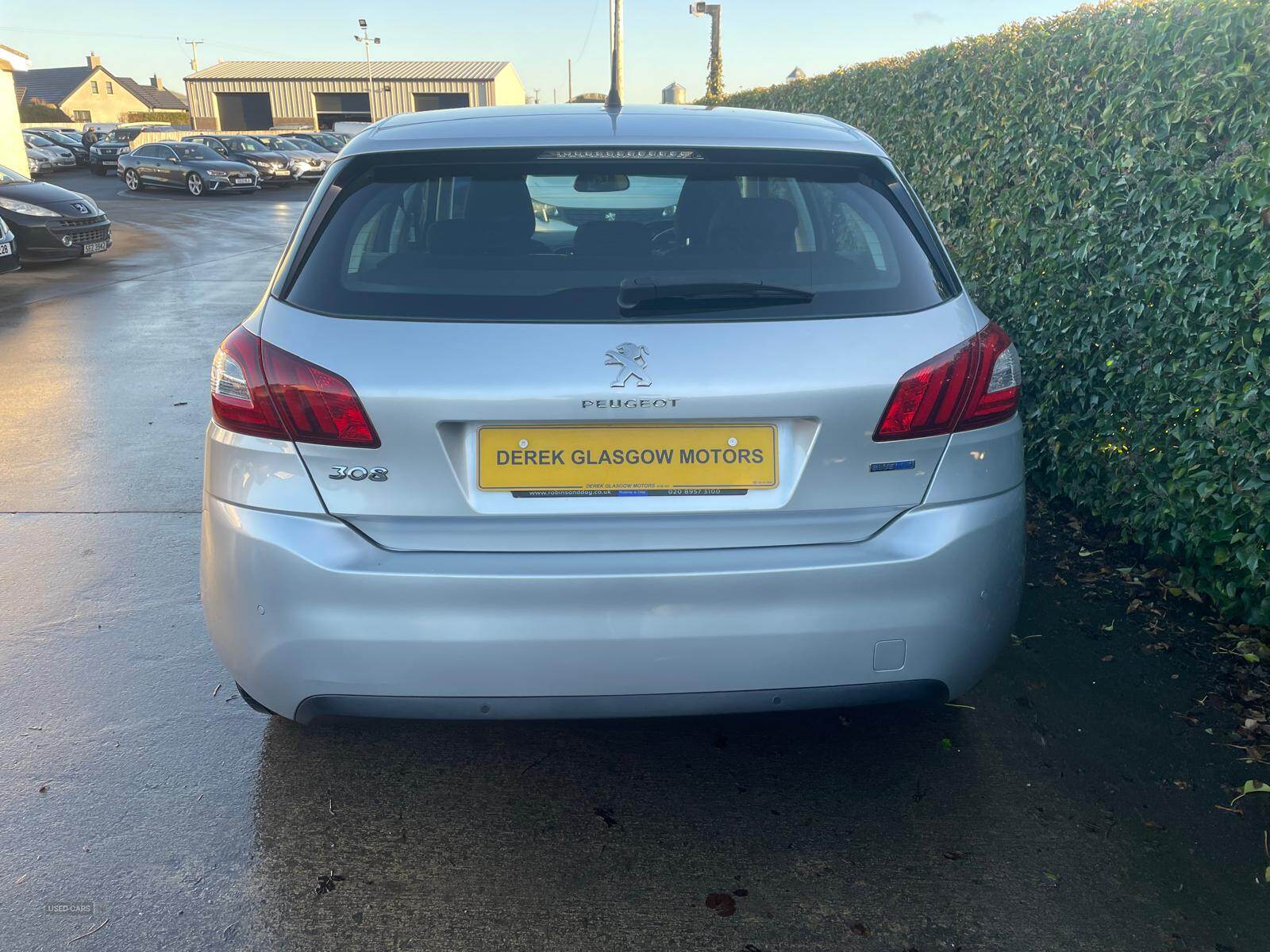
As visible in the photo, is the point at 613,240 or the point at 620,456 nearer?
Result: the point at 620,456

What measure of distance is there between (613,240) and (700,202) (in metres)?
0.25

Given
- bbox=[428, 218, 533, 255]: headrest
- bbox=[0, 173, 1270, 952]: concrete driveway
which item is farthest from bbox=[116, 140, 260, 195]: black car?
bbox=[428, 218, 533, 255]: headrest

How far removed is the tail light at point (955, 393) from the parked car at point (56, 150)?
162 ft

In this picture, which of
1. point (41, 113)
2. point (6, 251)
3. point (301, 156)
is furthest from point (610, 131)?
point (41, 113)

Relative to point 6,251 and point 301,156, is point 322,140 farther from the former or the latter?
point 6,251

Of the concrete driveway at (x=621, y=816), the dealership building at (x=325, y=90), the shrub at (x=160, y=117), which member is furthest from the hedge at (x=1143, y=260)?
the shrub at (x=160, y=117)

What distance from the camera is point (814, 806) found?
2.87m

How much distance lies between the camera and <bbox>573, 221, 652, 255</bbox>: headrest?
2527mm

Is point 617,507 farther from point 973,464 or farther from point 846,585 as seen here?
point 973,464

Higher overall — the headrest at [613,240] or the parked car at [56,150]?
the headrest at [613,240]

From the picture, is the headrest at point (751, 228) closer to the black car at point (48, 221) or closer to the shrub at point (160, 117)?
the black car at point (48, 221)

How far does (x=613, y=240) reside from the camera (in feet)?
8.42

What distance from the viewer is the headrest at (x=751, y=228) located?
258 centimetres

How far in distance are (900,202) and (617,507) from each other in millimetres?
1139
